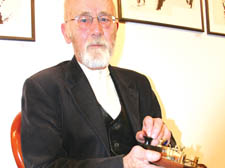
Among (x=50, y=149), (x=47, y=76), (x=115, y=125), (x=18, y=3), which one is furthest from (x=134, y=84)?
(x=18, y=3)

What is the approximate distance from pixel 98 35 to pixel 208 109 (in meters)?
1.04

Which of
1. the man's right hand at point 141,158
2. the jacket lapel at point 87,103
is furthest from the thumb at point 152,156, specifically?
the jacket lapel at point 87,103

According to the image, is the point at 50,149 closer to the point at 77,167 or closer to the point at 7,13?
the point at 77,167

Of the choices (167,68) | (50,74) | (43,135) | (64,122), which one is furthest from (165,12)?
(43,135)

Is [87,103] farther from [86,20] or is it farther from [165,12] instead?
[165,12]

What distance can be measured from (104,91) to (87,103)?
0.53 feet

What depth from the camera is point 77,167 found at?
783 millimetres

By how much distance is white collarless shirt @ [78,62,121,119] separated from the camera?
106 centimetres

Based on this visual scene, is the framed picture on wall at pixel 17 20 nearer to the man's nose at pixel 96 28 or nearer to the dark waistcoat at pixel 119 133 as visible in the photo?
the man's nose at pixel 96 28

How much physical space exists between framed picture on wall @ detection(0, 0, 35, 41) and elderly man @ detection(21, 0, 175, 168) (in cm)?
19

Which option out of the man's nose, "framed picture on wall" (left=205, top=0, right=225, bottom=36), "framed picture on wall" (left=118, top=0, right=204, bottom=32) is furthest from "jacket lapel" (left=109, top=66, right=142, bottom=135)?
"framed picture on wall" (left=205, top=0, right=225, bottom=36)

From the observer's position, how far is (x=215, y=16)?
1.70m

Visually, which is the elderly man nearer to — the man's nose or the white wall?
the man's nose

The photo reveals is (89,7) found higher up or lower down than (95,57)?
higher up
